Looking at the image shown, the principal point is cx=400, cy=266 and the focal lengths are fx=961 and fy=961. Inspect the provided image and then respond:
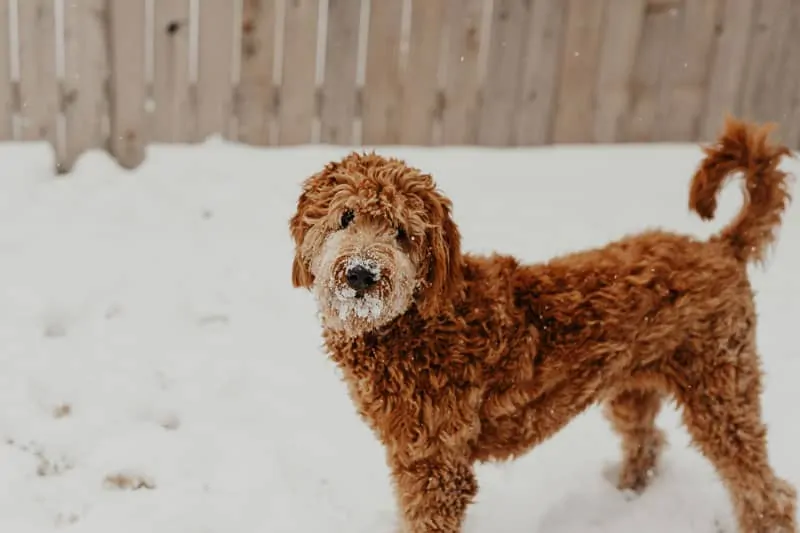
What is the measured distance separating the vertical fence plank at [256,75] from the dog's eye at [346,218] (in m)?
3.30

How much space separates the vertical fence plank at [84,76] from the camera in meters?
5.92

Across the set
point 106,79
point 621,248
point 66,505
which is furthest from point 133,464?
point 106,79

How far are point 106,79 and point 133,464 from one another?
2.92 m

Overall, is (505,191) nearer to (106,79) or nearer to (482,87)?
(482,87)

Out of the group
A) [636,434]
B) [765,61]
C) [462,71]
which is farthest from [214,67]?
[765,61]

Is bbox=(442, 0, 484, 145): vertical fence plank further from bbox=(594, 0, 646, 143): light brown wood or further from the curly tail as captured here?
the curly tail

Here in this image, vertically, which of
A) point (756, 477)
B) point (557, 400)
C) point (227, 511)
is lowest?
point (227, 511)

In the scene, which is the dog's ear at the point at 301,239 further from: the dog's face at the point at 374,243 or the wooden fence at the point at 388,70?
the wooden fence at the point at 388,70

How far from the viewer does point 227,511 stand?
386 cm

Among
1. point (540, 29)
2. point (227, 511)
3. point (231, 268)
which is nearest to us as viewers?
point (227, 511)

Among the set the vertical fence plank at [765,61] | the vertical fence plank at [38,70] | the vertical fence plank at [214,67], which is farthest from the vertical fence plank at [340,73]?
the vertical fence plank at [765,61]

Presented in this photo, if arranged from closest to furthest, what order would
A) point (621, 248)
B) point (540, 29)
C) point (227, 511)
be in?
1. point (621, 248)
2. point (227, 511)
3. point (540, 29)

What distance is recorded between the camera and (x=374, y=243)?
10.2 ft

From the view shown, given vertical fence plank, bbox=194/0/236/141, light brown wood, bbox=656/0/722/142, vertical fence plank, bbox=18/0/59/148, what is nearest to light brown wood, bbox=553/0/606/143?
light brown wood, bbox=656/0/722/142
